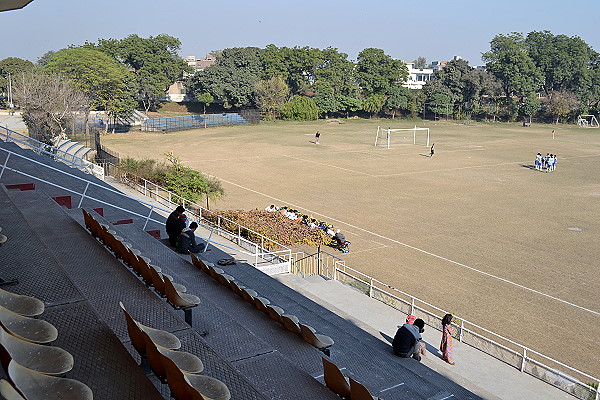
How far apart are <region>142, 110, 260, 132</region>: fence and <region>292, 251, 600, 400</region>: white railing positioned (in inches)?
2080

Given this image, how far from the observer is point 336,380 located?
5781mm

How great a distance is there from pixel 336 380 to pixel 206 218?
1690cm

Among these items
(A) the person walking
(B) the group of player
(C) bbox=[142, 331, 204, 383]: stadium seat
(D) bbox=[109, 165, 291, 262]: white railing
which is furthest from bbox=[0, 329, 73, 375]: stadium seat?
(B) the group of player

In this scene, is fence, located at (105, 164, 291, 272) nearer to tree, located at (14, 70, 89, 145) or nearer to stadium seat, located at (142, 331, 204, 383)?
stadium seat, located at (142, 331, 204, 383)

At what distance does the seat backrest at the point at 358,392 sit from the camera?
17.3 ft

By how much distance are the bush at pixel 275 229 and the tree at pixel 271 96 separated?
6029cm

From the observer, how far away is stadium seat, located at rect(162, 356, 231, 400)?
4395 mm

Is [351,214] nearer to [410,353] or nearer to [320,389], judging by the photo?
[410,353]

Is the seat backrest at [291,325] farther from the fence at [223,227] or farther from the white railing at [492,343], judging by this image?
the fence at [223,227]

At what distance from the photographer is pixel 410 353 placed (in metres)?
10.3

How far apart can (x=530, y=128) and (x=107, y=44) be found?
64497mm

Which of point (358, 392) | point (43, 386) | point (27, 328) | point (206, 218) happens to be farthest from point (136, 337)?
point (206, 218)

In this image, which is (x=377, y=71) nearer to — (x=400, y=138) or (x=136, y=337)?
(x=400, y=138)

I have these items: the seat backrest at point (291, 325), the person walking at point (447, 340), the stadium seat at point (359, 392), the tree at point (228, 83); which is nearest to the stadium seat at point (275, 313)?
the seat backrest at point (291, 325)
